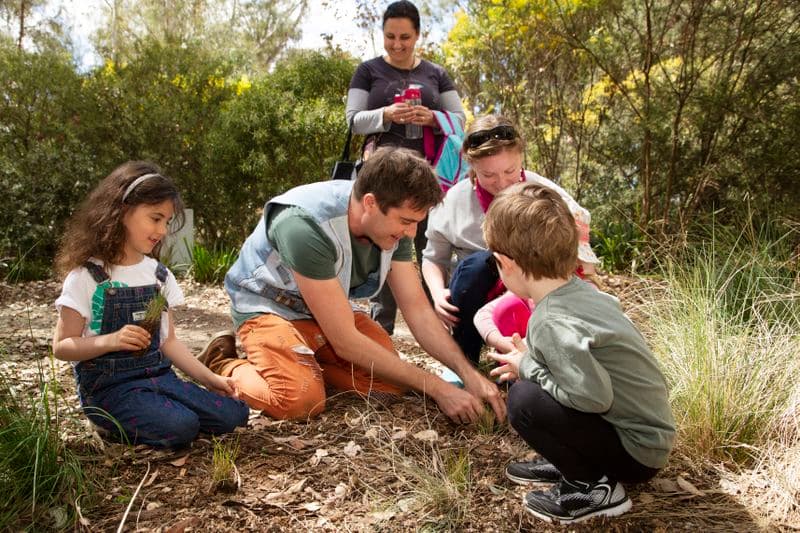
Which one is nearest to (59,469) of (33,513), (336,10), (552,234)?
(33,513)

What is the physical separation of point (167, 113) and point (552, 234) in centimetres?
631

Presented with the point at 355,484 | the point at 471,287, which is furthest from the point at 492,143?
the point at 355,484

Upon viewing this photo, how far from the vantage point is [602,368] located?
194 cm

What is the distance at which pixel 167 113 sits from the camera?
291 inches

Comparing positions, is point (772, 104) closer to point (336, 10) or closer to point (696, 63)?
point (696, 63)

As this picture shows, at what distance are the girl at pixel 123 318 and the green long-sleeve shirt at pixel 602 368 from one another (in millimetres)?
1403

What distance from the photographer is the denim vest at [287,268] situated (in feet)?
9.95

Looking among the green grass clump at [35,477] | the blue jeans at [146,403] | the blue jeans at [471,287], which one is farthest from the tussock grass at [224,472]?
the blue jeans at [471,287]

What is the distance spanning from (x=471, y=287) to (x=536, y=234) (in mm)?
1183

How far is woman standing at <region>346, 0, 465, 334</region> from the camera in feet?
13.4

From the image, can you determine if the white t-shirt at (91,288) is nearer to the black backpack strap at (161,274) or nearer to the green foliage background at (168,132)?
the black backpack strap at (161,274)

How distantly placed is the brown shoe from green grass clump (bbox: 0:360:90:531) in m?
1.13

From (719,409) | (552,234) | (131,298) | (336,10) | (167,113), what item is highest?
(336,10)

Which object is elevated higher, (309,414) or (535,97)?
(535,97)
